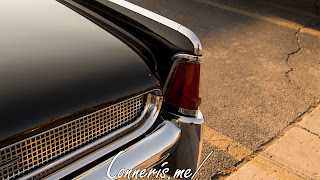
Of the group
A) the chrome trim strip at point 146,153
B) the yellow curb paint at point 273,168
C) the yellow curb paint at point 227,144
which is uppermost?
the chrome trim strip at point 146,153

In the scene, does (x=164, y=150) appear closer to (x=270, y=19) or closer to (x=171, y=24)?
(x=171, y=24)

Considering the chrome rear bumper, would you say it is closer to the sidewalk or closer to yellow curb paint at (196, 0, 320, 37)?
the sidewalk

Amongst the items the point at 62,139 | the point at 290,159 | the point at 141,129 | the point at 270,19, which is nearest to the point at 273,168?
the point at 290,159

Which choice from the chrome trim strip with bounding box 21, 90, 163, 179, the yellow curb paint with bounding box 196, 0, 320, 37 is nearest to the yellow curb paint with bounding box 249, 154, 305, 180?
the chrome trim strip with bounding box 21, 90, 163, 179

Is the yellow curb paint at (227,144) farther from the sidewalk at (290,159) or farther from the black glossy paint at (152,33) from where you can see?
the black glossy paint at (152,33)

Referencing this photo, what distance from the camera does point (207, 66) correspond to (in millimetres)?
4555

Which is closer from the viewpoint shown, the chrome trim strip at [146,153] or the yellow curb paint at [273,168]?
the chrome trim strip at [146,153]

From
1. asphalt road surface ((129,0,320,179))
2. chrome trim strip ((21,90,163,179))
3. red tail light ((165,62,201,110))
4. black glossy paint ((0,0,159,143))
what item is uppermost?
black glossy paint ((0,0,159,143))

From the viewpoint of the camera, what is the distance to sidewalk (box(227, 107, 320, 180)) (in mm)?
2881

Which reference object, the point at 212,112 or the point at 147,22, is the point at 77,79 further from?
the point at 212,112

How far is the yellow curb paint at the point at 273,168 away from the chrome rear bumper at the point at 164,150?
1060mm

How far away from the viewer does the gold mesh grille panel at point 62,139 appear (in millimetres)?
1414

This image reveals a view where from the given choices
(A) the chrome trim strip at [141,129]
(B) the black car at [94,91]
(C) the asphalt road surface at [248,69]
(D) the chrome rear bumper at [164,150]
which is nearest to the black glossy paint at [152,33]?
(B) the black car at [94,91]

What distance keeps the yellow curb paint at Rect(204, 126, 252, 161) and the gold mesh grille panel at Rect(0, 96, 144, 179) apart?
1479 mm
